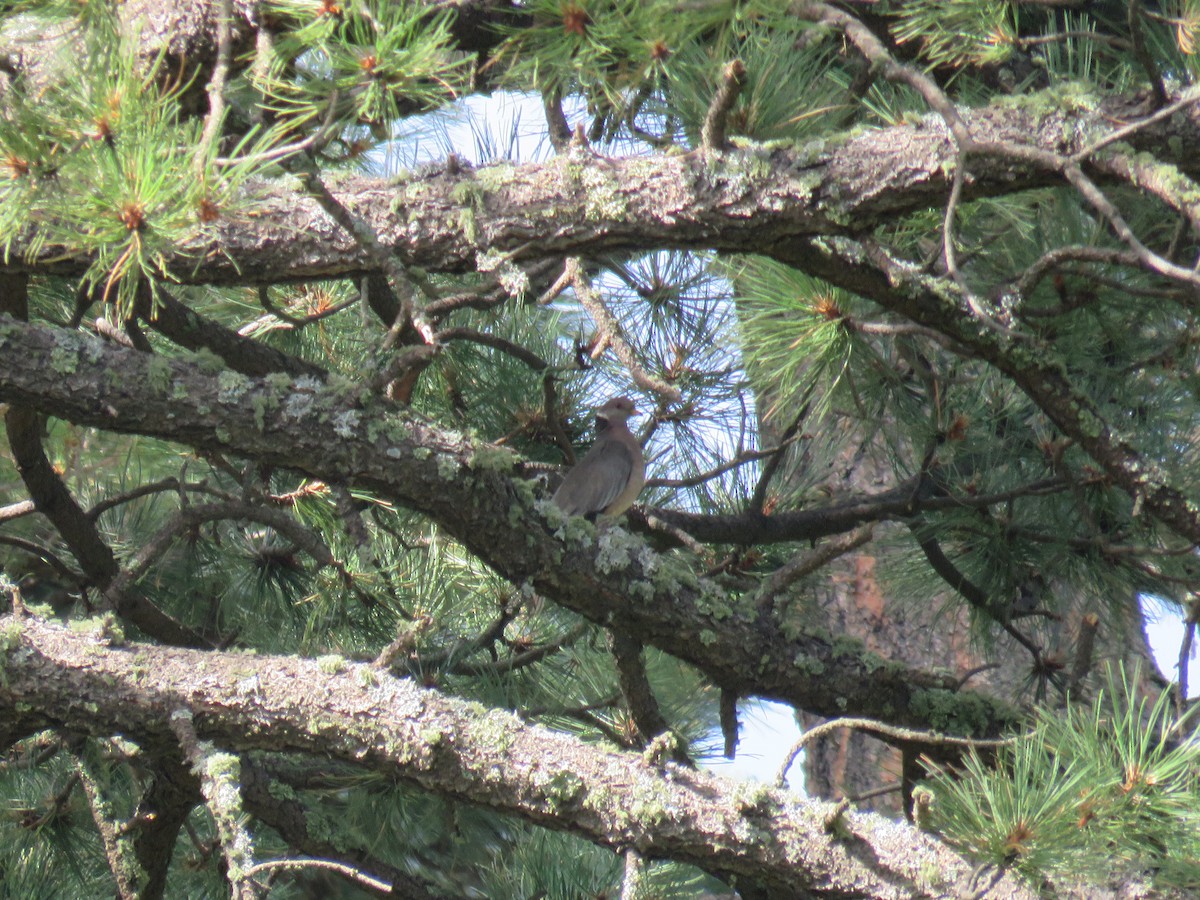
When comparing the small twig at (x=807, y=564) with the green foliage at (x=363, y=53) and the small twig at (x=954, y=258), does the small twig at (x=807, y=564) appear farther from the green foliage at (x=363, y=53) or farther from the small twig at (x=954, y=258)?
the green foliage at (x=363, y=53)

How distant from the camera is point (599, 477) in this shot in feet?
12.3

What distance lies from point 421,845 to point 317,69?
271cm

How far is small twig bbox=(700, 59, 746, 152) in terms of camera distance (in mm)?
1878

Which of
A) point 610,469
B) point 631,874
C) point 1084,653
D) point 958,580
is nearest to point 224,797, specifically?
point 631,874

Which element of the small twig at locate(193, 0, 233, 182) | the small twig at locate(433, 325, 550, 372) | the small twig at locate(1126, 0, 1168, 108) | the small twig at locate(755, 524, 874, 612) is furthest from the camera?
the small twig at locate(755, 524, 874, 612)

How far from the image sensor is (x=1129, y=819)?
5.55ft

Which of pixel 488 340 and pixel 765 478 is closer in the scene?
pixel 488 340

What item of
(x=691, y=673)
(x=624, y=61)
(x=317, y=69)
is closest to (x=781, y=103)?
(x=624, y=61)

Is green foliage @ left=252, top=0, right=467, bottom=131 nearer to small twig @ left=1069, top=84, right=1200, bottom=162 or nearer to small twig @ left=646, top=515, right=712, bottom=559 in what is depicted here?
small twig @ left=1069, top=84, right=1200, bottom=162

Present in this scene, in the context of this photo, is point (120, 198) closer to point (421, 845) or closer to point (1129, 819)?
point (1129, 819)

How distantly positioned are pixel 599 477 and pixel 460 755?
1.90 metres

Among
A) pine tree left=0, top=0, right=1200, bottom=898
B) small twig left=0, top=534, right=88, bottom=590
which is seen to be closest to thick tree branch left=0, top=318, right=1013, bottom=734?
pine tree left=0, top=0, right=1200, bottom=898

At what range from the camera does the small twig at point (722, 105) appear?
1878 mm

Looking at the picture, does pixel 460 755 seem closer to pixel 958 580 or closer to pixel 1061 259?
pixel 1061 259
